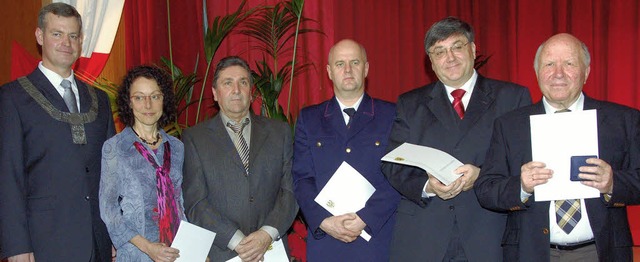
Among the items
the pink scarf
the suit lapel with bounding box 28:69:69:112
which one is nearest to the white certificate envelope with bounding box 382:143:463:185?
the pink scarf

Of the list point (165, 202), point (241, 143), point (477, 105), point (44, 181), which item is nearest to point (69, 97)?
point (44, 181)

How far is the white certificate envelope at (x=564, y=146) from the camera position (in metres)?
2.51

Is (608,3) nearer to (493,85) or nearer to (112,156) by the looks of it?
(493,85)

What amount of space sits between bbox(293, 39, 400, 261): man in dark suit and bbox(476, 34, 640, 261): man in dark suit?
0.69 metres

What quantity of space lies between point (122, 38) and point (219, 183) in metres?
2.57

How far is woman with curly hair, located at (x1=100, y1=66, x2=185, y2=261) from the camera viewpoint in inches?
120

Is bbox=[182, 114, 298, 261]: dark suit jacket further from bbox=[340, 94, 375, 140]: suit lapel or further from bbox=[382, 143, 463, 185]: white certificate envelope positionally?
bbox=[382, 143, 463, 185]: white certificate envelope

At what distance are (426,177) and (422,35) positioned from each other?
455 centimetres

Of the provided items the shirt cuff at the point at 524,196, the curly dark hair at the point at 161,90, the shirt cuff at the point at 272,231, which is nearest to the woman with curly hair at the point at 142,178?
the curly dark hair at the point at 161,90

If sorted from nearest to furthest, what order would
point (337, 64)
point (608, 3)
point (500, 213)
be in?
point (500, 213) < point (337, 64) < point (608, 3)

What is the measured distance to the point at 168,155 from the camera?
3.26m

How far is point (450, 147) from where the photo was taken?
3.12 meters

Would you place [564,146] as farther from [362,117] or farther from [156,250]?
[156,250]

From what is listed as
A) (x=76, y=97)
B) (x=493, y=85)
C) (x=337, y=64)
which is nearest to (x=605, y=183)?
(x=493, y=85)
